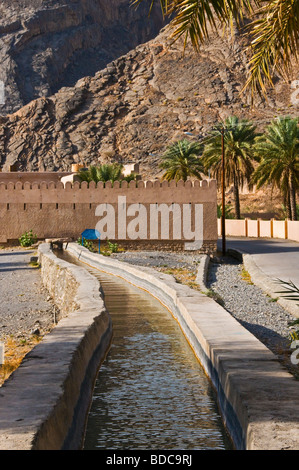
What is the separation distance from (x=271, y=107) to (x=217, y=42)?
20.2m

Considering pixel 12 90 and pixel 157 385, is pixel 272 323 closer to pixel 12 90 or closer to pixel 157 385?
pixel 157 385

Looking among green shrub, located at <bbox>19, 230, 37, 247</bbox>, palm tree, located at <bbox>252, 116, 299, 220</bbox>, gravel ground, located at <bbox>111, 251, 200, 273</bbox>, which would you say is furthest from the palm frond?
palm tree, located at <bbox>252, 116, 299, 220</bbox>

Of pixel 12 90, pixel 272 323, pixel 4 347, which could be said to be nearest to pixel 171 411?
pixel 4 347

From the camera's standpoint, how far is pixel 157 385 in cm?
726

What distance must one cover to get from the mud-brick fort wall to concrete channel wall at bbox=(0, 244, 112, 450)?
77.3 ft

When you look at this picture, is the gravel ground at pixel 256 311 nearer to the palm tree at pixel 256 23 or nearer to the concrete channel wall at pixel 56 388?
the concrete channel wall at pixel 56 388

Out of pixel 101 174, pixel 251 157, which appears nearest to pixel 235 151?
pixel 251 157

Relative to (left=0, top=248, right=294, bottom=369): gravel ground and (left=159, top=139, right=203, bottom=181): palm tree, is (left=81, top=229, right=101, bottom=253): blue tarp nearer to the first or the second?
(left=0, top=248, right=294, bottom=369): gravel ground

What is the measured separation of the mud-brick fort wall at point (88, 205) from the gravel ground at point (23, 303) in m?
8.97

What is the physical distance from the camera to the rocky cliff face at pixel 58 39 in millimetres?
123875

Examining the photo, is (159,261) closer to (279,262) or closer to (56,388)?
(279,262)

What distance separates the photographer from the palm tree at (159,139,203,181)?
5275 centimetres

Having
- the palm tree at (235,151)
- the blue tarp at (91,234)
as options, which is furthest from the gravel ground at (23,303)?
the palm tree at (235,151)

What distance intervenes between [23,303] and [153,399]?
8454 millimetres
